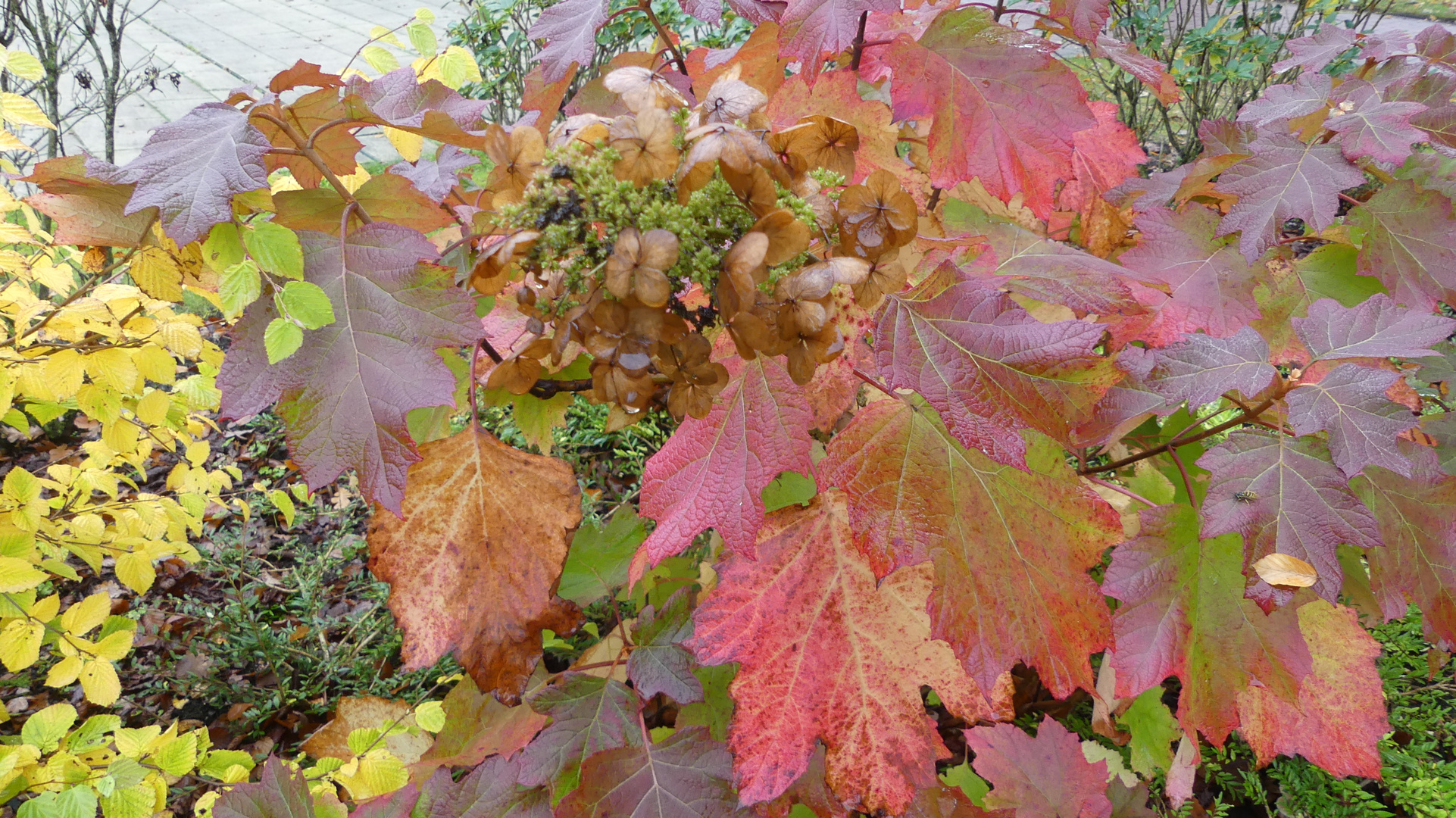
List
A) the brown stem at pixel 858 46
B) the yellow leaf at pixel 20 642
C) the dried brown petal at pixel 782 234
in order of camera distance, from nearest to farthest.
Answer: the dried brown petal at pixel 782 234, the brown stem at pixel 858 46, the yellow leaf at pixel 20 642

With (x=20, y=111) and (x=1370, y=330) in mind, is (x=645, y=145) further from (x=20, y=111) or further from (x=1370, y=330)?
(x=20, y=111)

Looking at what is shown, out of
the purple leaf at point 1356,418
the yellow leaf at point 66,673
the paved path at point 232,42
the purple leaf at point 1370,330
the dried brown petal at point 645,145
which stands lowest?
the paved path at point 232,42

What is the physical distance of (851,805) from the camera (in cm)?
89

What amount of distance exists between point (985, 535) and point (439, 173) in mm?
826

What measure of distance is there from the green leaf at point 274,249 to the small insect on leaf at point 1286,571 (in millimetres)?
1038

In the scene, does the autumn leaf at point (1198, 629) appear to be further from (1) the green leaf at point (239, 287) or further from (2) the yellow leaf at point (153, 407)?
(2) the yellow leaf at point (153, 407)

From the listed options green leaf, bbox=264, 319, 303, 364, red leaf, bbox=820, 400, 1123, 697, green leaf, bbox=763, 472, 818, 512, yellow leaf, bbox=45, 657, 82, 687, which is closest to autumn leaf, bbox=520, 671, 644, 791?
green leaf, bbox=763, 472, 818, 512

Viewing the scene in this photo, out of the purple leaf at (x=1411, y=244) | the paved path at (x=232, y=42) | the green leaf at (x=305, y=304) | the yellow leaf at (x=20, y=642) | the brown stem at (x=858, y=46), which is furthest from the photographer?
the paved path at (x=232, y=42)

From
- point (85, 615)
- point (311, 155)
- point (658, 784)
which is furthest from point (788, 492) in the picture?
point (85, 615)

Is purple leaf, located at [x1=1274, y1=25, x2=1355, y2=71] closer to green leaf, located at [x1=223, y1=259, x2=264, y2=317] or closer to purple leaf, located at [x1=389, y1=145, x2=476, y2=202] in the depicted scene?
purple leaf, located at [x1=389, y1=145, x2=476, y2=202]

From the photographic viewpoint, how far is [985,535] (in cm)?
89

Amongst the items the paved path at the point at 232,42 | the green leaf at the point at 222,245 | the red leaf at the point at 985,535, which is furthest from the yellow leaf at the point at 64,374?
the paved path at the point at 232,42

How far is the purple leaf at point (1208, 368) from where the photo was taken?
2.95 feet

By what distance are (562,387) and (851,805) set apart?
62 cm
